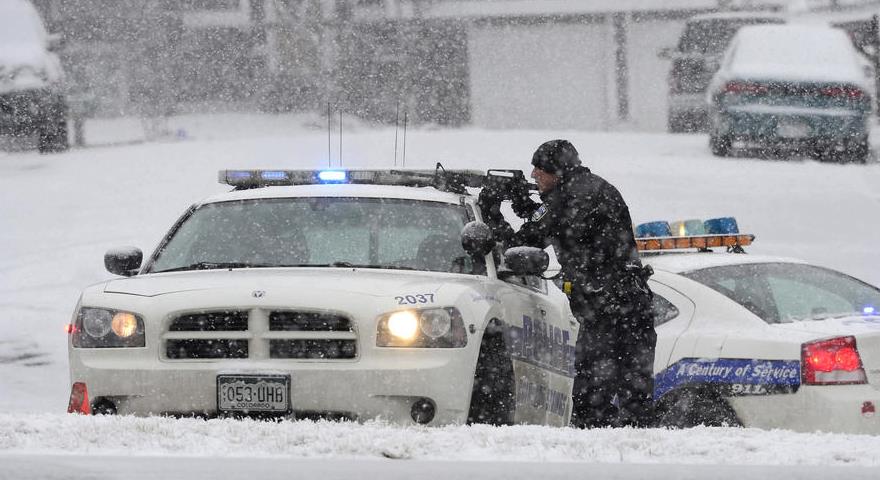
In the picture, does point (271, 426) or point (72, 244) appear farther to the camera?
point (72, 244)

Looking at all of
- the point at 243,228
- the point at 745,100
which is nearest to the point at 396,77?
the point at 745,100

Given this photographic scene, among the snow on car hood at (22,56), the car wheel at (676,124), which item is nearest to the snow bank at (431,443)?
the snow on car hood at (22,56)

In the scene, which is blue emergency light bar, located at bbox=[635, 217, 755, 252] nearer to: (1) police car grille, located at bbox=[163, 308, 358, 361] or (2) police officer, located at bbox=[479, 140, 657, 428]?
(2) police officer, located at bbox=[479, 140, 657, 428]

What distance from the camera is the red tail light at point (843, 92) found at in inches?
809

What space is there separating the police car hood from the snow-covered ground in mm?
1168

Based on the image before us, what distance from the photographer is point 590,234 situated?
796cm

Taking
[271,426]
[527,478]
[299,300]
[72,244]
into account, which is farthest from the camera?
[72,244]

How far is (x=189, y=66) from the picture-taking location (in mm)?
33062

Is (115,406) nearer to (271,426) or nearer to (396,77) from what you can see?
(271,426)

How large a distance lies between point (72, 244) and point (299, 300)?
1226cm

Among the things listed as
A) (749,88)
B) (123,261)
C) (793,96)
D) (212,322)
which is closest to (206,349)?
(212,322)

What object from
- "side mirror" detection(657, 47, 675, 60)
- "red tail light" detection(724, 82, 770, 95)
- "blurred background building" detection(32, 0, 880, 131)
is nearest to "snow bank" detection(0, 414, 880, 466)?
"red tail light" detection(724, 82, 770, 95)

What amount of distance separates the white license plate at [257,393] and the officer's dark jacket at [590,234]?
168cm

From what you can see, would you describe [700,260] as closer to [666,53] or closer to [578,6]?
[666,53]
